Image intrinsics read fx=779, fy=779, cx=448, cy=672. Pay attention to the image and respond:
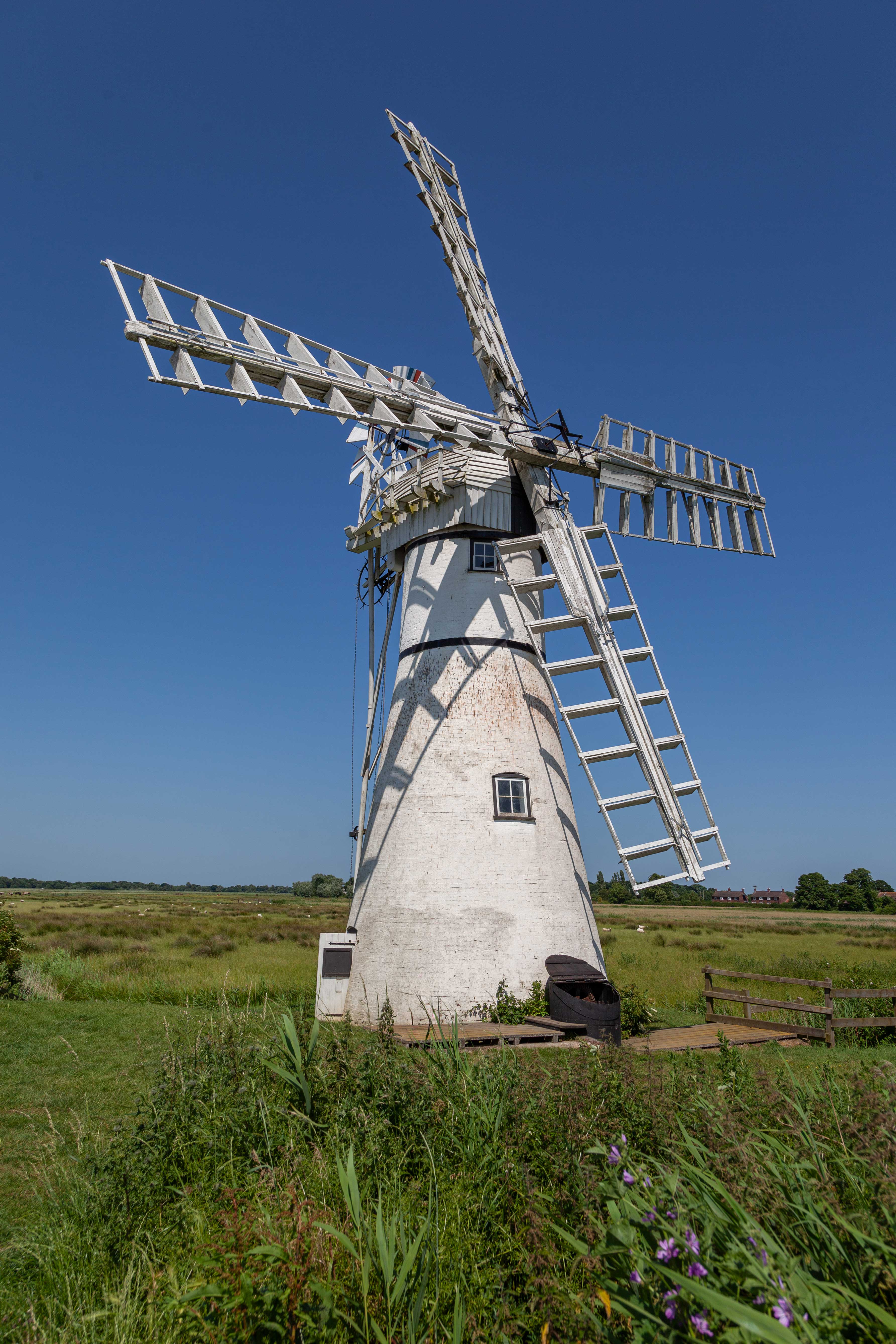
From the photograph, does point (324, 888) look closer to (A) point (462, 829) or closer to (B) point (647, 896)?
(B) point (647, 896)

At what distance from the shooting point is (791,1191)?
2943 mm

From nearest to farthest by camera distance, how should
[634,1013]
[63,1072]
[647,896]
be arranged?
[63,1072], [634,1013], [647,896]

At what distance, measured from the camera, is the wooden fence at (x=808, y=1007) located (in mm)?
11117

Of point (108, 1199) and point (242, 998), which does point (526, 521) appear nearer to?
point (242, 998)

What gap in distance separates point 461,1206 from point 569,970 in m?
8.13

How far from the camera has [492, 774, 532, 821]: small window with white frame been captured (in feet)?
40.2

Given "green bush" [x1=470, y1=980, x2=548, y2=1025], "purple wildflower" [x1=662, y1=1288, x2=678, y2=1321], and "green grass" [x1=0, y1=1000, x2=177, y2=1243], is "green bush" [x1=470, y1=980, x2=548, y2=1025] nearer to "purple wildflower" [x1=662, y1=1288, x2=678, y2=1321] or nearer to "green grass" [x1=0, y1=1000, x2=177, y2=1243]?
"green grass" [x1=0, y1=1000, x2=177, y2=1243]

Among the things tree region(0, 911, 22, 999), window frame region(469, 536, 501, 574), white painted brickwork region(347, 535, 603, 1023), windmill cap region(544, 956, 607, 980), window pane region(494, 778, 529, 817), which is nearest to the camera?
windmill cap region(544, 956, 607, 980)

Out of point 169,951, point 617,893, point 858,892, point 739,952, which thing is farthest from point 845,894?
point 169,951

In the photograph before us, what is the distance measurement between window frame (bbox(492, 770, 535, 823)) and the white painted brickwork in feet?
0.17

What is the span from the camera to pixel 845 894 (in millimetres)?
94500

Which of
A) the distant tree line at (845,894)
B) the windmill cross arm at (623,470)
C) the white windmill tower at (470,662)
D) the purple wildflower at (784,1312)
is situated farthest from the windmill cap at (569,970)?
the distant tree line at (845,894)

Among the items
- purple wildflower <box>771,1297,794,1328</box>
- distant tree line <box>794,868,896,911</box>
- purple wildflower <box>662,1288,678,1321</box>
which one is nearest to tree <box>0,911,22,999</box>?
purple wildflower <box>662,1288,678,1321</box>

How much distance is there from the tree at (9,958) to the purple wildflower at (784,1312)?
1582cm
